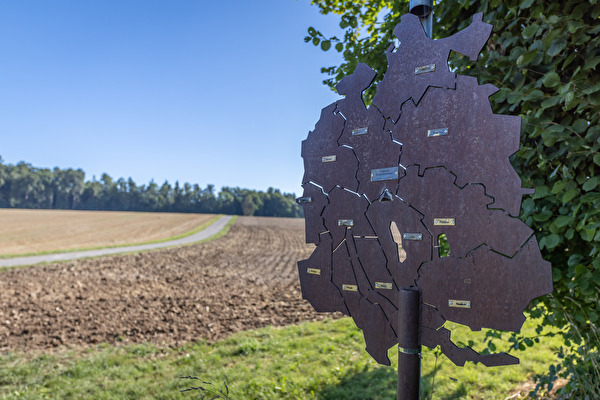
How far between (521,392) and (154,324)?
5590 mm

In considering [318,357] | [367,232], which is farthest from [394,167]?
[318,357]

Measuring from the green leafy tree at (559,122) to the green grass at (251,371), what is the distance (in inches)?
47.1

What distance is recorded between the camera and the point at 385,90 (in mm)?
1797

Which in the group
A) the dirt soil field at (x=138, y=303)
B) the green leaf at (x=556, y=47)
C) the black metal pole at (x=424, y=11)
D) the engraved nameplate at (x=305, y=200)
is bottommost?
the dirt soil field at (x=138, y=303)

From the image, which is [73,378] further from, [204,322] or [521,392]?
[521,392]

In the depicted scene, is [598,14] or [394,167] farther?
[598,14]

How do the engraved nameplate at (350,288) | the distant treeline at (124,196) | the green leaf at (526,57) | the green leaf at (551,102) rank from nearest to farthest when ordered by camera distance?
1. the engraved nameplate at (350,288)
2. the green leaf at (551,102)
3. the green leaf at (526,57)
4. the distant treeline at (124,196)

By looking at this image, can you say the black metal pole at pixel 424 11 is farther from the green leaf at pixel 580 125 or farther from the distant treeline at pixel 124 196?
the distant treeline at pixel 124 196

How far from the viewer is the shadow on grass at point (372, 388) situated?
11.4 ft

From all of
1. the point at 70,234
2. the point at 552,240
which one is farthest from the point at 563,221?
the point at 70,234

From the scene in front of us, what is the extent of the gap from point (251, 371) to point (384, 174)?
11.5ft

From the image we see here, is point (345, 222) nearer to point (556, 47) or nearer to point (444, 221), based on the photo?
point (444, 221)

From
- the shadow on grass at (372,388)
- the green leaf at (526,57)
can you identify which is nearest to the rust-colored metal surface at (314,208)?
the green leaf at (526,57)

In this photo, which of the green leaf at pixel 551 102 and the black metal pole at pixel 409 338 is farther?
the green leaf at pixel 551 102
